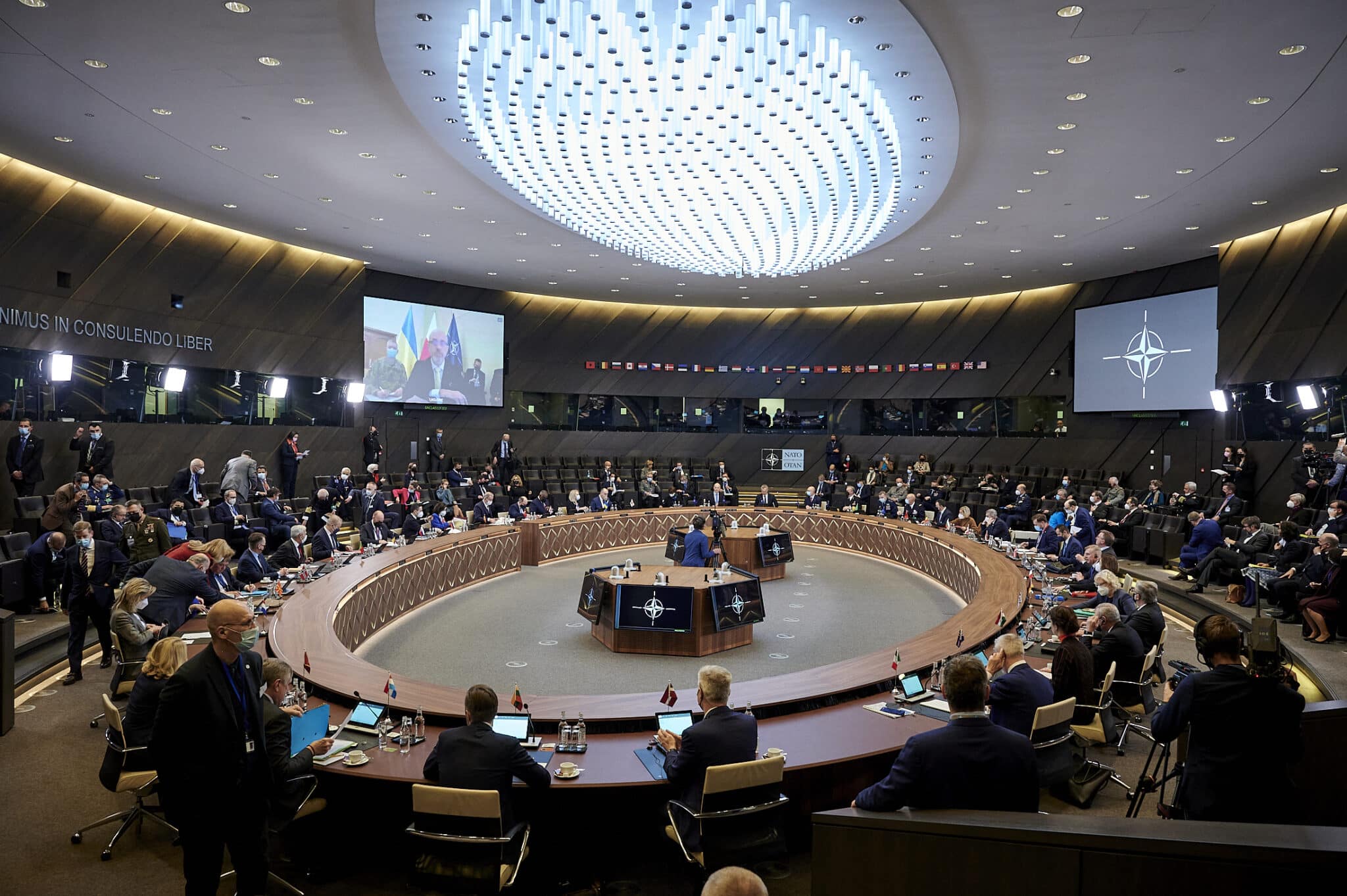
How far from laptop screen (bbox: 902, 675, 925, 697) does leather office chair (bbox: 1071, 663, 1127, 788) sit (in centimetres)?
95

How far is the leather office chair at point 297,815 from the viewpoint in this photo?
11.7ft

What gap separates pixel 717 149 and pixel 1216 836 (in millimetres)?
7910

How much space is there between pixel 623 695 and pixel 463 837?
2034mm

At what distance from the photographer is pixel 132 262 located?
1322cm

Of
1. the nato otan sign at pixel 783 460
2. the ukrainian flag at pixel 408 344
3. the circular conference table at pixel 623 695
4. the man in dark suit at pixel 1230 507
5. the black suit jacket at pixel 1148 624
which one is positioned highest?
the ukrainian flag at pixel 408 344

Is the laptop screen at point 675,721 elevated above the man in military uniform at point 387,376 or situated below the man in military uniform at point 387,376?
below

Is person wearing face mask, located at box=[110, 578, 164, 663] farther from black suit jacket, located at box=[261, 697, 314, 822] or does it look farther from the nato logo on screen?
the nato logo on screen

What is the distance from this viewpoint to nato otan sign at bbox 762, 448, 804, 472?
77.2 feet

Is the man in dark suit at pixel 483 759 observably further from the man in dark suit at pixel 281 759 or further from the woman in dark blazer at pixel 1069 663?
the woman in dark blazer at pixel 1069 663

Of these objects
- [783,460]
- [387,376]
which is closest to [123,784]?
[387,376]

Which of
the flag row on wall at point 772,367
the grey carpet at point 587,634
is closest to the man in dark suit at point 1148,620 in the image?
the grey carpet at point 587,634

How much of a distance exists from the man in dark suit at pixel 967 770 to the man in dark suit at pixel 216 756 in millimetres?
2327

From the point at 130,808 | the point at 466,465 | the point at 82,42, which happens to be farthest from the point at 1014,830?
the point at 466,465

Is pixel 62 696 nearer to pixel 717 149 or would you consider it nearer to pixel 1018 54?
pixel 717 149
